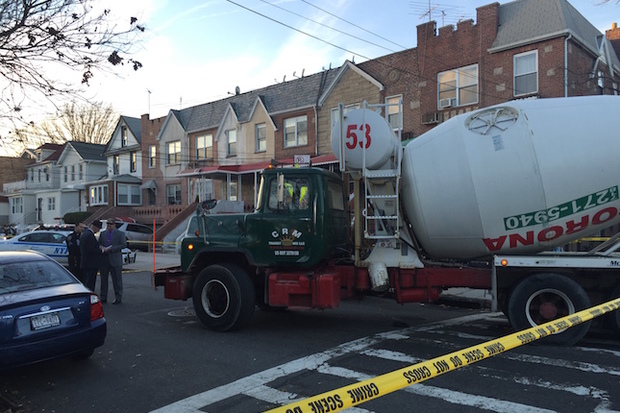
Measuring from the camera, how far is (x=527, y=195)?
632 centimetres

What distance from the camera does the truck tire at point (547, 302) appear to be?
20.5 ft

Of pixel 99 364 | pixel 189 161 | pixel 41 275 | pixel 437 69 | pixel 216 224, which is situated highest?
pixel 437 69

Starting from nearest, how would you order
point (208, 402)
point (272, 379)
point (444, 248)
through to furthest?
point (208, 402) → point (272, 379) → point (444, 248)

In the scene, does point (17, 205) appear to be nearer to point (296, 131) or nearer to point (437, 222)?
point (296, 131)

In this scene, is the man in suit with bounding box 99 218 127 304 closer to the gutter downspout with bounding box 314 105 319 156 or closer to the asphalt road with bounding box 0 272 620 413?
the asphalt road with bounding box 0 272 620 413

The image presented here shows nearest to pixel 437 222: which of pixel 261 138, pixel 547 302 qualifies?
pixel 547 302

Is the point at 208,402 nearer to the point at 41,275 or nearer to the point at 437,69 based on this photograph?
the point at 41,275

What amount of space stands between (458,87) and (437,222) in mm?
14076

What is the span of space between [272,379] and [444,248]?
11.0 feet

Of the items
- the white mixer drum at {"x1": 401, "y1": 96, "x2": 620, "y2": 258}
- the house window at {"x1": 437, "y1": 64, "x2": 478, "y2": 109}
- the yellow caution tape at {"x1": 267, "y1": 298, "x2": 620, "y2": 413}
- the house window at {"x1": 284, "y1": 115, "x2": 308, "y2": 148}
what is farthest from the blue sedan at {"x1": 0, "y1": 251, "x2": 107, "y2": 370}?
the house window at {"x1": 284, "y1": 115, "x2": 308, "y2": 148}

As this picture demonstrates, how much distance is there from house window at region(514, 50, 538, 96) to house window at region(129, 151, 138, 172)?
29.6m

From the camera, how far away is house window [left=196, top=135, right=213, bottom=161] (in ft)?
100

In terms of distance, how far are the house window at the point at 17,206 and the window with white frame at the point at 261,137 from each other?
37649mm

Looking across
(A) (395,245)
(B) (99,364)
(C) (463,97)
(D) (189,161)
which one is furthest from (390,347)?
(D) (189,161)
